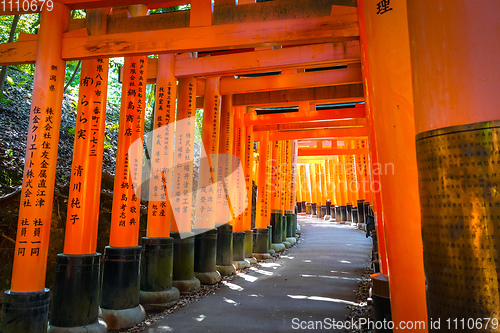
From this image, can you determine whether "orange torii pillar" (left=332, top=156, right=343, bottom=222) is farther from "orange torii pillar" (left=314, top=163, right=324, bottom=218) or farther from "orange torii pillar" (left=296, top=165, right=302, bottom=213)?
"orange torii pillar" (left=296, top=165, right=302, bottom=213)

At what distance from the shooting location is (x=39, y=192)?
407cm

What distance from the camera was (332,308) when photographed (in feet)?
18.7

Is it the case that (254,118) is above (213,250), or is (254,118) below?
above

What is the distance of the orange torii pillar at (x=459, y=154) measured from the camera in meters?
1.49

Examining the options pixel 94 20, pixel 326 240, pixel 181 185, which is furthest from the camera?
pixel 326 240

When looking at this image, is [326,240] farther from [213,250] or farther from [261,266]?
[213,250]

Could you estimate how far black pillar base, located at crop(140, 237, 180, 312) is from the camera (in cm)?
592

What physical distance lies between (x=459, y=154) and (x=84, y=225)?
4132 mm

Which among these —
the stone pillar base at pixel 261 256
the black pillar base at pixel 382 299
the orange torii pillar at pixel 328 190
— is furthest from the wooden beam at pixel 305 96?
the orange torii pillar at pixel 328 190

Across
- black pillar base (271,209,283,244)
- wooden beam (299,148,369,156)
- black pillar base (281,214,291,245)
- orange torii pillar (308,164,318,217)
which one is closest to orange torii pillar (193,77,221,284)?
black pillar base (271,209,283,244)

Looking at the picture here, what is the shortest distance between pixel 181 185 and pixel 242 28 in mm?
3659

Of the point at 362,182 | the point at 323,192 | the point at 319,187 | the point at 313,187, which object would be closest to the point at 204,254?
the point at 362,182

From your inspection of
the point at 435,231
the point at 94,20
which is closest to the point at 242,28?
the point at 94,20

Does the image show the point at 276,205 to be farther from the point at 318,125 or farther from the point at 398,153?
the point at 398,153
